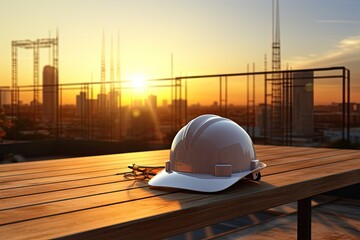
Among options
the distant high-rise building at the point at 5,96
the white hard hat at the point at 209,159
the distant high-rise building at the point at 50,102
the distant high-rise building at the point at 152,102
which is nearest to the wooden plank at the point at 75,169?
the white hard hat at the point at 209,159

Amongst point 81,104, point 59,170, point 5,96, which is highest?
point 5,96

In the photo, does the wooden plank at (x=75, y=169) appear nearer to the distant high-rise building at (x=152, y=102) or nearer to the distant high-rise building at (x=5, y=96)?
the distant high-rise building at (x=152, y=102)

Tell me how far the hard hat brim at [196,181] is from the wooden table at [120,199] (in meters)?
0.02

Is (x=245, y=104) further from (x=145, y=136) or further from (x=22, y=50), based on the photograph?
(x=22, y=50)

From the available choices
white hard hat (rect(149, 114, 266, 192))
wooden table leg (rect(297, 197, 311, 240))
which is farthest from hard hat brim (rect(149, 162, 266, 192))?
wooden table leg (rect(297, 197, 311, 240))

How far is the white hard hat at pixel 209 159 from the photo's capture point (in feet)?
3.76

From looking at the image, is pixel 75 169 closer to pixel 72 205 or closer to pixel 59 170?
pixel 59 170

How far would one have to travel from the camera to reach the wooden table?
2.68 ft

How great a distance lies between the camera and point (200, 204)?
0.99m

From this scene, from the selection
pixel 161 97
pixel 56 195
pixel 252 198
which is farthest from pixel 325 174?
pixel 161 97

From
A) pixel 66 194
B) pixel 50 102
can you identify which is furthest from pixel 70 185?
pixel 50 102

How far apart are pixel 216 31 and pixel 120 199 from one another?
20.7ft

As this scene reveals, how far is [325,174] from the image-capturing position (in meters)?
1.48

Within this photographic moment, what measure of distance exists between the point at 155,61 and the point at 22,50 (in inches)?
380
